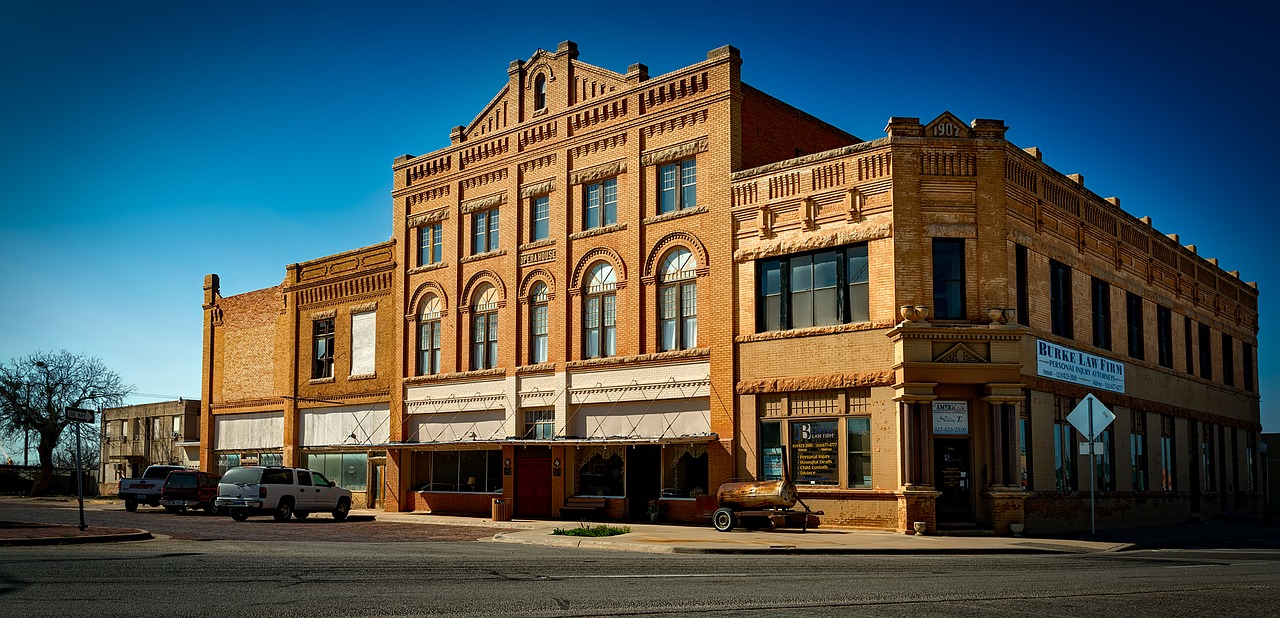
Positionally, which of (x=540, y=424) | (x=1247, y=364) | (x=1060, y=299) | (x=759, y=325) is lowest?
(x=540, y=424)

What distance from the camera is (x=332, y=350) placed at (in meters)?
45.6

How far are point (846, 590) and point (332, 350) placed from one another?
1372 inches

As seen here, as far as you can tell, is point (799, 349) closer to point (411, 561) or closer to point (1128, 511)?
point (1128, 511)

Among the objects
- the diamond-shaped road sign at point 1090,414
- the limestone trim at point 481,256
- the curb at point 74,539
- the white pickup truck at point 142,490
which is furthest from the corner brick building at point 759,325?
the curb at point 74,539

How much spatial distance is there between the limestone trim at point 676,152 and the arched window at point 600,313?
142 inches

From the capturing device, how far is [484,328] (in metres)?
39.7

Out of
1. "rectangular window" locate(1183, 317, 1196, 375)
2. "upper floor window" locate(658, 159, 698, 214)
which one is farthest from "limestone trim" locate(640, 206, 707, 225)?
"rectangular window" locate(1183, 317, 1196, 375)

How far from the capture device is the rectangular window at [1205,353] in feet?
139

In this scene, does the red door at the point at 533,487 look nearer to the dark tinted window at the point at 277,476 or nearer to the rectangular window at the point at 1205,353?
the dark tinted window at the point at 277,476

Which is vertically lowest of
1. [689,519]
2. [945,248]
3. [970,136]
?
[689,519]

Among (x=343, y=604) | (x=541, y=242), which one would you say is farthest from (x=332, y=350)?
(x=343, y=604)

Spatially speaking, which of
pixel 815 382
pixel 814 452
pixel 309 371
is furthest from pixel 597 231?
pixel 309 371

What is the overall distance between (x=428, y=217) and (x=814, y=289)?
17.6m

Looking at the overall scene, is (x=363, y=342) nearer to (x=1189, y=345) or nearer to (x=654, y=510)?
(x=654, y=510)
